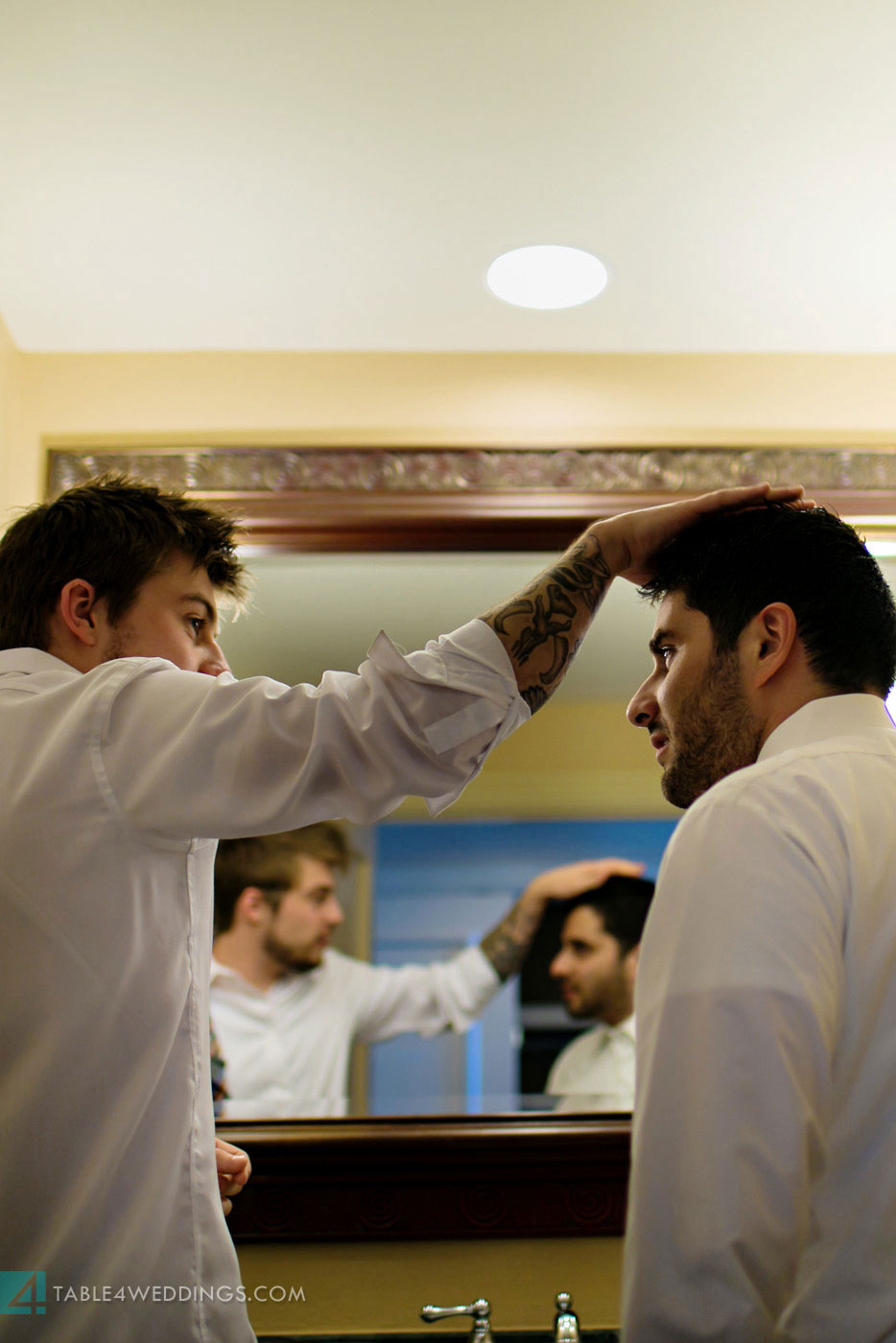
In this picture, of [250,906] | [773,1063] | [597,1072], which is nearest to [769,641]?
[773,1063]

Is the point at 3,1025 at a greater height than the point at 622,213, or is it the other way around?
the point at 622,213

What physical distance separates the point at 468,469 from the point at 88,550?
91 cm

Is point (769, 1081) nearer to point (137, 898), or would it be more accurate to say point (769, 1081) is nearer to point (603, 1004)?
point (137, 898)

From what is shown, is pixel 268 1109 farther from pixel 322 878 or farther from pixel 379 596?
pixel 379 596

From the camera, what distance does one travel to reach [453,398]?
1957 mm

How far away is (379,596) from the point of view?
189cm

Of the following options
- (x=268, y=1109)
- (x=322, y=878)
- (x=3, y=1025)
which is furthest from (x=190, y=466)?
(x=3, y=1025)

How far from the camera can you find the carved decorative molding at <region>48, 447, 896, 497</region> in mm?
1904

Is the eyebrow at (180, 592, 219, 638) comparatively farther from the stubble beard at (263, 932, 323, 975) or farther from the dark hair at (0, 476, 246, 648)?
the stubble beard at (263, 932, 323, 975)

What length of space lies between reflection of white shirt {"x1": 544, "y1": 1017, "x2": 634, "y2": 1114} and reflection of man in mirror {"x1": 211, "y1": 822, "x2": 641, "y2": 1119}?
143 mm

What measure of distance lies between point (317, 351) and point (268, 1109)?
3.92ft

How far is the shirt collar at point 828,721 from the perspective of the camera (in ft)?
3.26

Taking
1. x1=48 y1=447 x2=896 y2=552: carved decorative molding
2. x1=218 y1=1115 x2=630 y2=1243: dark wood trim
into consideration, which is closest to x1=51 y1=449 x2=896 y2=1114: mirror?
x1=48 y1=447 x2=896 y2=552: carved decorative molding

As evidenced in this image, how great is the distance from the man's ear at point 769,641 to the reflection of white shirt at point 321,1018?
825 millimetres
